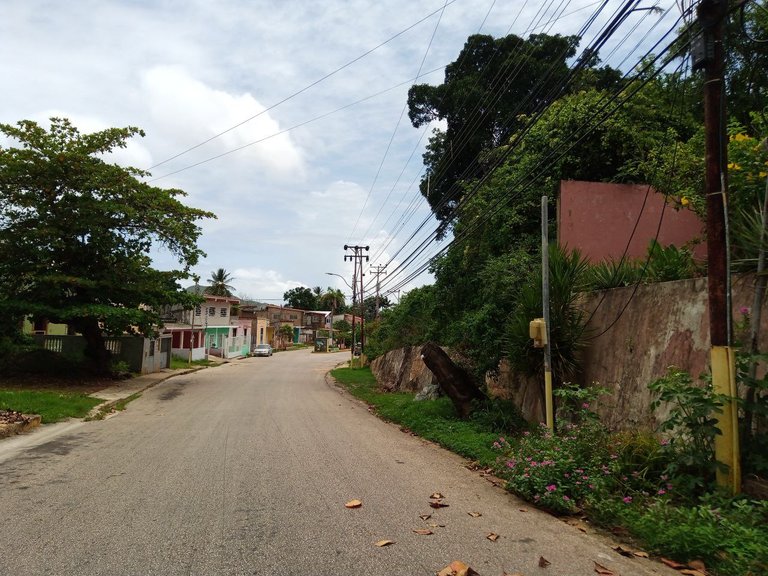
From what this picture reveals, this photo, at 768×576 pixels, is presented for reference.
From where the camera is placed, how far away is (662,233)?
1234 cm

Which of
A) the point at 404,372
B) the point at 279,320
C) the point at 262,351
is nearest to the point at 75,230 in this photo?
the point at 404,372

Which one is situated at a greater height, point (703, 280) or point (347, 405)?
point (703, 280)

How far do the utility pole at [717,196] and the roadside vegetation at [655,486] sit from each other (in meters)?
0.33

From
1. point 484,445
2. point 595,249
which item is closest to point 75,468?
point 484,445

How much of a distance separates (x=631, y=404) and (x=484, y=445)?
2.41 meters

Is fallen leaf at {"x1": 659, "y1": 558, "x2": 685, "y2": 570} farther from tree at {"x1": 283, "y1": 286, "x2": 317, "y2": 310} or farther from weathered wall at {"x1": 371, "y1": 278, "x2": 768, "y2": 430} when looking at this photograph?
tree at {"x1": 283, "y1": 286, "x2": 317, "y2": 310}

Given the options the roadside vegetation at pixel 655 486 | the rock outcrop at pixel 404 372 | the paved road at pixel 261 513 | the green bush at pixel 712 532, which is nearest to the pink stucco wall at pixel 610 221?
the roadside vegetation at pixel 655 486

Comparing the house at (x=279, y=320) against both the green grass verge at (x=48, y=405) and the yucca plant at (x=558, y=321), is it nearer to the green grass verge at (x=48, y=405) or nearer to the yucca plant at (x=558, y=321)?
the green grass verge at (x=48, y=405)

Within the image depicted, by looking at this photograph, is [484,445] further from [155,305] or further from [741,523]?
[155,305]

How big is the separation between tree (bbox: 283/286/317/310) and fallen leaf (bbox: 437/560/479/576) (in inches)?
4754

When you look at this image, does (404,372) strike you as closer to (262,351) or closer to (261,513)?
(261,513)

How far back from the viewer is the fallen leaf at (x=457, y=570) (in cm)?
406

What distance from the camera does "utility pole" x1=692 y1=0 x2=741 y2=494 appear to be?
5.67 metres

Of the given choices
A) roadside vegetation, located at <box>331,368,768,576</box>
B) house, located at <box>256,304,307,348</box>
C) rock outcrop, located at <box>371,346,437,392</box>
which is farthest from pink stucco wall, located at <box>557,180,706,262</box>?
house, located at <box>256,304,307,348</box>
